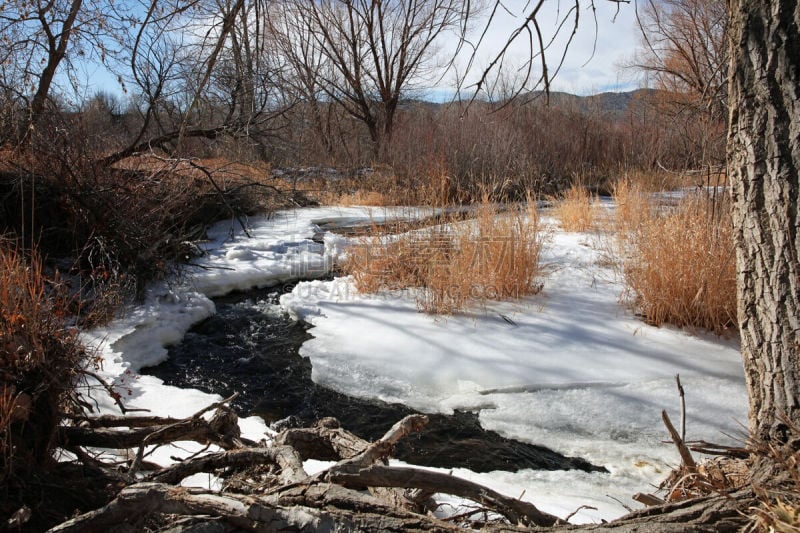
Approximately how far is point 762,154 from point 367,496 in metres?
1.58

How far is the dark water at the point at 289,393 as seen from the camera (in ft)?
9.36

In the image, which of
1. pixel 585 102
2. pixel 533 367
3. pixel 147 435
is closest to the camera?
pixel 147 435

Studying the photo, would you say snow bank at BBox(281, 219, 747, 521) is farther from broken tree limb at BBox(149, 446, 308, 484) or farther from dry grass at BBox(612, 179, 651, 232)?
broken tree limb at BBox(149, 446, 308, 484)

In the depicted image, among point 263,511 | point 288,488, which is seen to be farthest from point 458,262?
point 263,511

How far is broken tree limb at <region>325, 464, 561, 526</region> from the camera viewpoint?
5.01ft

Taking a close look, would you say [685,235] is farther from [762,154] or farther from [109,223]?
[109,223]

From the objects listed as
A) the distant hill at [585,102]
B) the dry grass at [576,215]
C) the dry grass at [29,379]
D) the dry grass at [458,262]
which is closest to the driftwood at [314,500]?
the dry grass at [29,379]

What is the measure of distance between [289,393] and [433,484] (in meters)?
2.27

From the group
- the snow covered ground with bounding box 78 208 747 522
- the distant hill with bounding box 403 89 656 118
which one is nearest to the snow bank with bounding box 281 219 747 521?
the snow covered ground with bounding box 78 208 747 522

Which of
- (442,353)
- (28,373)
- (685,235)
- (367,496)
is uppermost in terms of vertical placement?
(685,235)

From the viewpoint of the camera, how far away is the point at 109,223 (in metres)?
5.52

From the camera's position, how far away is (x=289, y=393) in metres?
3.68

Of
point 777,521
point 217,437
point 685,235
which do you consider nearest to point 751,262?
point 777,521

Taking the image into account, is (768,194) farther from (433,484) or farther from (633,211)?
(633,211)
